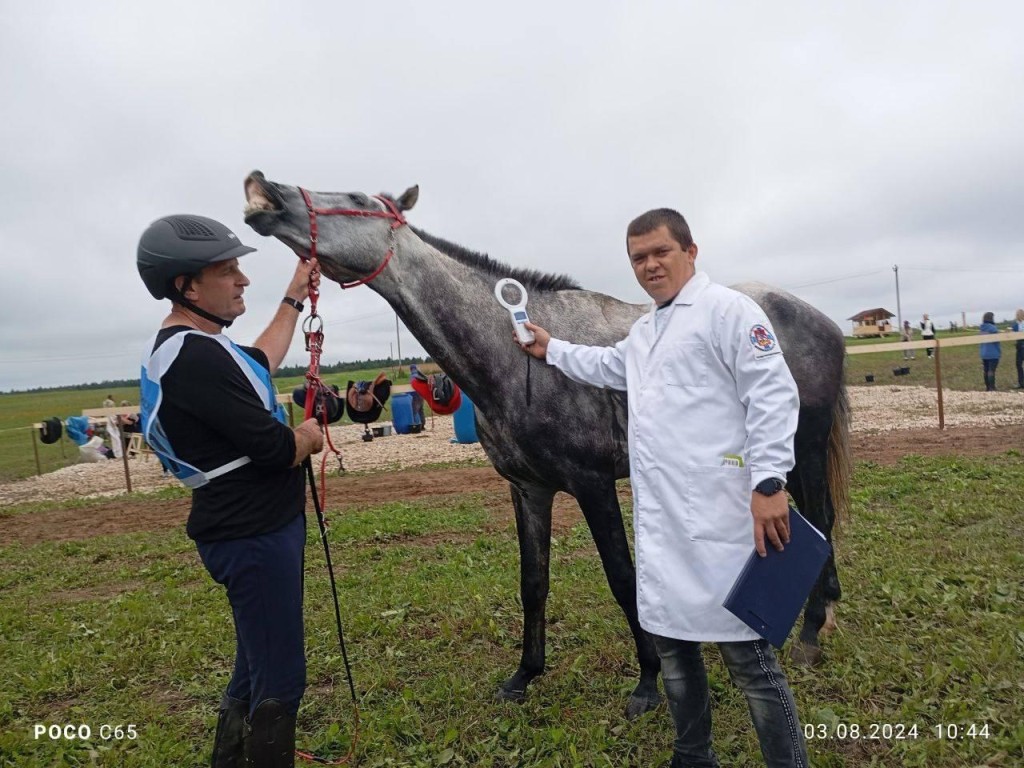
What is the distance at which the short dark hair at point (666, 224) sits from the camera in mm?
2285

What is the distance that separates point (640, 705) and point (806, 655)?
102cm

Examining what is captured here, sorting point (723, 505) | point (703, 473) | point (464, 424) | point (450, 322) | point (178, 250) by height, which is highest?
point (178, 250)

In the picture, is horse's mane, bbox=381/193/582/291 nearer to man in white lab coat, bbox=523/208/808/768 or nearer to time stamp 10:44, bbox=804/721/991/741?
man in white lab coat, bbox=523/208/808/768

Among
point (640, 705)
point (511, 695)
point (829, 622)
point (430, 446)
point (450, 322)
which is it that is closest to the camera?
point (450, 322)

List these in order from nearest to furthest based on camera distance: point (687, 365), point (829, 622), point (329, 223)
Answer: point (687, 365) → point (329, 223) → point (829, 622)

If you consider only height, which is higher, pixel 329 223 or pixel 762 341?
pixel 329 223

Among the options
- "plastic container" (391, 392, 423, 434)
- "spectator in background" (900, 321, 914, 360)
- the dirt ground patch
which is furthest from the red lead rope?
"spectator in background" (900, 321, 914, 360)

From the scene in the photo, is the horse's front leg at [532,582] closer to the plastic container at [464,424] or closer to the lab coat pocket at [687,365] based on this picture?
the lab coat pocket at [687,365]

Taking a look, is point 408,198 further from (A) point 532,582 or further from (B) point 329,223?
(A) point 532,582

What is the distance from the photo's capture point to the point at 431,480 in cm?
1033

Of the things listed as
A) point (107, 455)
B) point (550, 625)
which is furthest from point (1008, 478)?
point (107, 455)

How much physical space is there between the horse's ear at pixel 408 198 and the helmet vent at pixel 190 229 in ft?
3.59

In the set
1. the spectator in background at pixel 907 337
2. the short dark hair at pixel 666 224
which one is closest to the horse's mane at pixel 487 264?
the short dark hair at pixel 666 224

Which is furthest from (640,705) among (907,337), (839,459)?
(907,337)
